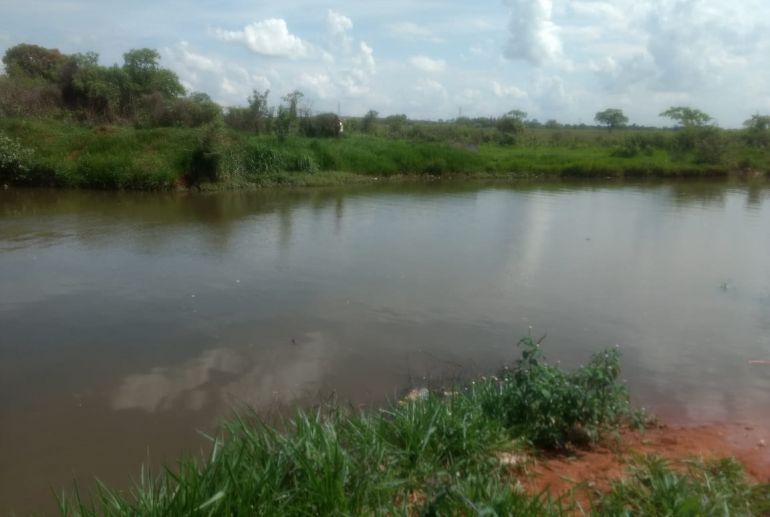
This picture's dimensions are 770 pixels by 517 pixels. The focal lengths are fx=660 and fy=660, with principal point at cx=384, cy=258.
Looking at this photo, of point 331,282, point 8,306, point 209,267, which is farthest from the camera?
point 209,267

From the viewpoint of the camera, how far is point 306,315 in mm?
8141

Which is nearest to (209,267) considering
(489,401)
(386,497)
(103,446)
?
(103,446)

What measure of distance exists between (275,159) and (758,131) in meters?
29.4

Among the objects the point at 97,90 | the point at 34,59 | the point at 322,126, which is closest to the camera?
the point at 97,90

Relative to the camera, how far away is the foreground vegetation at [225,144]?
1945 cm

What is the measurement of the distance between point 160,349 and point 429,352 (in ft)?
9.31

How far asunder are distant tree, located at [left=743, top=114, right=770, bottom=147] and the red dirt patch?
122ft

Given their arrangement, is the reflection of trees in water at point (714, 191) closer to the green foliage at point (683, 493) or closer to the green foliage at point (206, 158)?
the green foliage at point (206, 158)

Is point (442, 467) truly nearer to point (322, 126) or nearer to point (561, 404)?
point (561, 404)

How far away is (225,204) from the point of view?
17.4 m

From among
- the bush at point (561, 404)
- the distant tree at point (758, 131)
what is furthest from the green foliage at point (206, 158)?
the distant tree at point (758, 131)

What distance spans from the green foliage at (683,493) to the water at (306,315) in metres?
1.83

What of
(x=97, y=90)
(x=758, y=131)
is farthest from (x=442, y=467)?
(x=758, y=131)

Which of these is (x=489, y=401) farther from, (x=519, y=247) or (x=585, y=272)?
(x=519, y=247)
